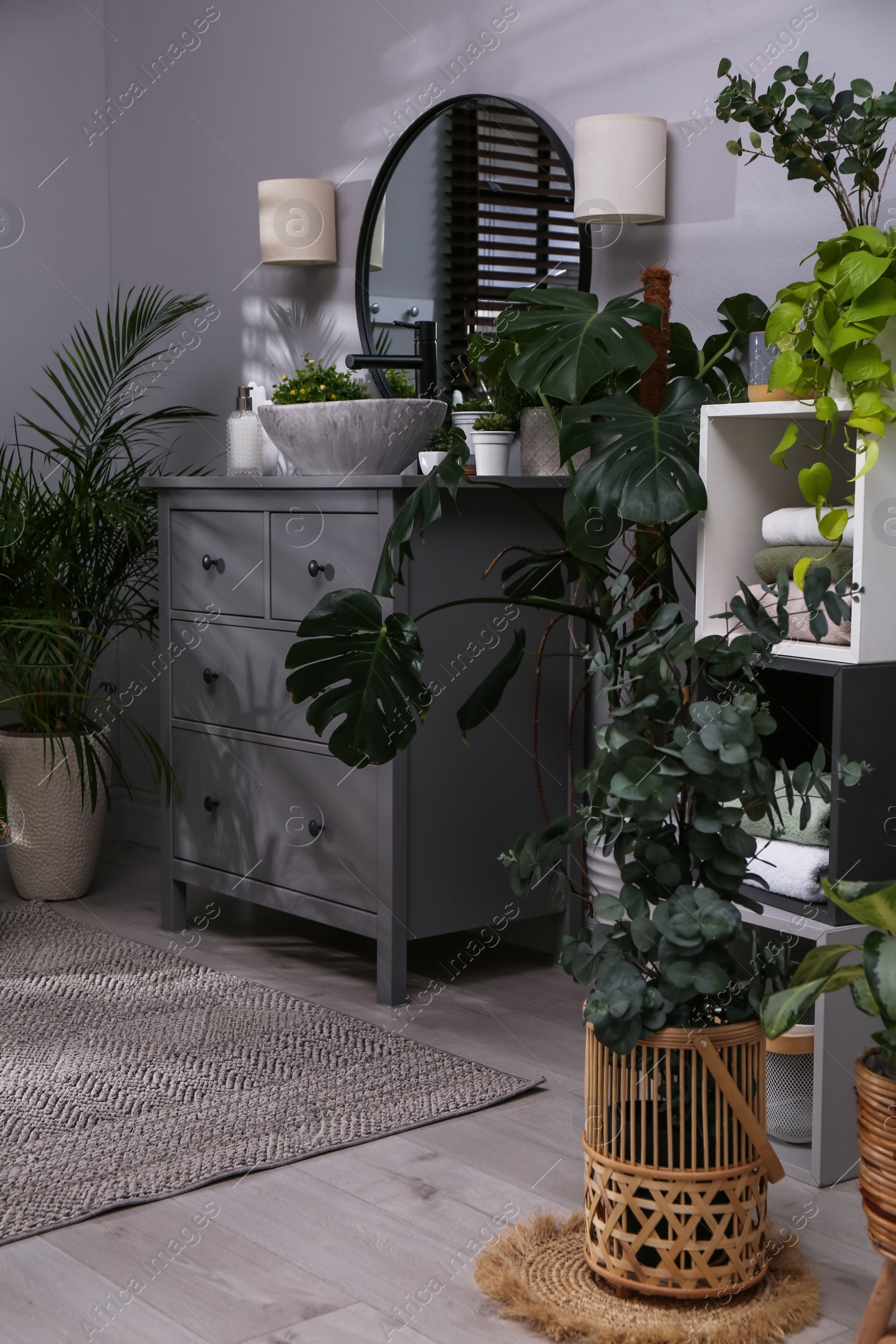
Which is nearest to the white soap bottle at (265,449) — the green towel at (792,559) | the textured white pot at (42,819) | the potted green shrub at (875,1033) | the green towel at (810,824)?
the textured white pot at (42,819)

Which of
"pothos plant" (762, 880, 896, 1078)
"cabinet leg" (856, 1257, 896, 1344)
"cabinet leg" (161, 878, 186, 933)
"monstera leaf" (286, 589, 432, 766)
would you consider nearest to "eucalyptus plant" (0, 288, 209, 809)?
"cabinet leg" (161, 878, 186, 933)

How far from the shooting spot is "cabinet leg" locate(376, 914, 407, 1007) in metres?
2.41

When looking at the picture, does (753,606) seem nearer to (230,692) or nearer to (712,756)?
(712,756)

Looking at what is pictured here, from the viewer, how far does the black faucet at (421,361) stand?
110 inches

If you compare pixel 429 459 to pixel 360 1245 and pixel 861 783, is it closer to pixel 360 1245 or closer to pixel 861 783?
pixel 861 783

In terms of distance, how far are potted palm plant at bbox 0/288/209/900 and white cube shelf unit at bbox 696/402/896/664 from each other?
133 cm

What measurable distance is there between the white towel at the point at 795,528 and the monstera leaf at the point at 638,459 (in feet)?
0.31

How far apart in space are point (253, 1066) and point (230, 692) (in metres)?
0.81

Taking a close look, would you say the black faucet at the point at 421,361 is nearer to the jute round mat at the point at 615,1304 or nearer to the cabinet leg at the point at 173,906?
the cabinet leg at the point at 173,906

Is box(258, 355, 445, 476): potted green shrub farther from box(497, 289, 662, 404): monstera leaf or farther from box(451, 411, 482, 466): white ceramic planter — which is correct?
box(497, 289, 662, 404): monstera leaf

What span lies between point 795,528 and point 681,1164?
2.70ft

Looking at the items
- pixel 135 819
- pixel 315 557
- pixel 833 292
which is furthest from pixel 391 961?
pixel 135 819

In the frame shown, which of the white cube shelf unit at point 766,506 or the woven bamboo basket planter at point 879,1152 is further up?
the white cube shelf unit at point 766,506

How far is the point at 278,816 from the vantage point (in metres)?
2.63
